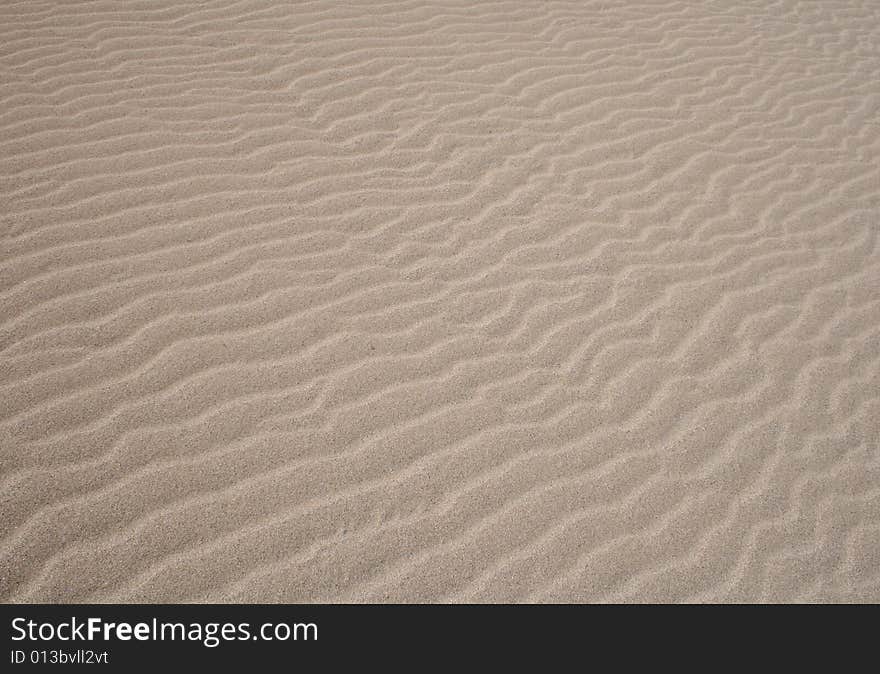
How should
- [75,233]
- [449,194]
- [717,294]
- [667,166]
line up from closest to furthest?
[75,233] → [717,294] → [449,194] → [667,166]

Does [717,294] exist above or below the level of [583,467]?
above

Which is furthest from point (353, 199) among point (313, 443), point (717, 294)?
point (717, 294)

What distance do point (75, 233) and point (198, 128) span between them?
1276 millimetres

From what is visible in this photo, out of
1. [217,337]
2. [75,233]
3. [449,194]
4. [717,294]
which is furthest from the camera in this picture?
[449,194]

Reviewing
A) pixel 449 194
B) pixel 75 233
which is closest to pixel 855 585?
pixel 449 194

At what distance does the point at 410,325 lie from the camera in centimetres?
382

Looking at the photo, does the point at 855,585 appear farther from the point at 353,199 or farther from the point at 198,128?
the point at 198,128

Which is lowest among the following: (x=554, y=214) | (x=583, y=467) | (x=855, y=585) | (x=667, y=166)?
(x=855, y=585)

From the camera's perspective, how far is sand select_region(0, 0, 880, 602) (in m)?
2.92

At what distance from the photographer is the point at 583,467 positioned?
3.32 m

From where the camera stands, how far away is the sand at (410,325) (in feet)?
9.57

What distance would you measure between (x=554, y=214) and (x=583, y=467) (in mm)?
1927

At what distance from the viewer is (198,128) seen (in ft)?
16.0

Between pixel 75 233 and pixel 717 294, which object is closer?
pixel 75 233
